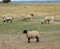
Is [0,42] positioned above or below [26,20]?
above

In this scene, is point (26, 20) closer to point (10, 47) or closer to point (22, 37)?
point (22, 37)

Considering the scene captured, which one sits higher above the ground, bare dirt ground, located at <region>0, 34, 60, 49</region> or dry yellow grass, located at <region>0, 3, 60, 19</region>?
bare dirt ground, located at <region>0, 34, 60, 49</region>

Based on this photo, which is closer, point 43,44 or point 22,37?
point 43,44

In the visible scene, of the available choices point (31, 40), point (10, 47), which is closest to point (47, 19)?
point (31, 40)

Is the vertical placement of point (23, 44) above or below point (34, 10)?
above

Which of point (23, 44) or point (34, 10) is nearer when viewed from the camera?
point (23, 44)

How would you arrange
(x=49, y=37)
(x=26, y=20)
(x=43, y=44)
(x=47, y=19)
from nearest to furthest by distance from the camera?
(x=43, y=44)
(x=49, y=37)
(x=47, y=19)
(x=26, y=20)

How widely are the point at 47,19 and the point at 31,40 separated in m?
10.8

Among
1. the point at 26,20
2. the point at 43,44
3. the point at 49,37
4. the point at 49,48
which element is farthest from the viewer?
the point at 26,20

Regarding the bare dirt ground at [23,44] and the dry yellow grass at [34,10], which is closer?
the bare dirt ground at [23,44]

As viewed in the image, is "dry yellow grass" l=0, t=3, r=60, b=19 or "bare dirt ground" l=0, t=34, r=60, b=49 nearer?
"bare dirt ground" l=0, t=34, r=60, b=49

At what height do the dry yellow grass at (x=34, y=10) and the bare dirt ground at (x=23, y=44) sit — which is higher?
the bare dirt ground at (x=23, y=44)

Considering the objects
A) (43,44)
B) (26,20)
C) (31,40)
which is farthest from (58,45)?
(26,20)

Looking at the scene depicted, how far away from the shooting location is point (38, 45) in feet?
50.8
